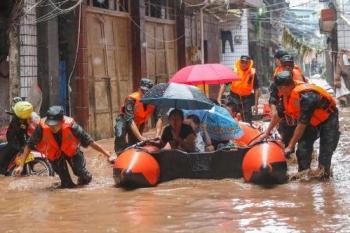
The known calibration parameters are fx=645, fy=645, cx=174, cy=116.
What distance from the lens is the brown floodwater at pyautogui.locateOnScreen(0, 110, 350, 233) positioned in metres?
5.73

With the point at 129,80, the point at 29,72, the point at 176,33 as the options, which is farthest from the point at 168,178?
the point at 176,33

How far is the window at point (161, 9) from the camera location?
17597 millimetres

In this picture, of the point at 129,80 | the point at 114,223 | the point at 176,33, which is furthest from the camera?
the point at 176,33

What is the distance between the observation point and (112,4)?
1554 cm

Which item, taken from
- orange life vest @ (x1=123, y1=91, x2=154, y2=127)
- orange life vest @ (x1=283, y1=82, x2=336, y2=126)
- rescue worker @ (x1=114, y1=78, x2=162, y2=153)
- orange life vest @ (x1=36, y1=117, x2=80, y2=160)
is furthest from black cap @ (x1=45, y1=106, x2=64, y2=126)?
orange life vest @ (x1=283, y1=82, x2=336, y2=126)

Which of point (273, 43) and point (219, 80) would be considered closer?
point (219, 80)

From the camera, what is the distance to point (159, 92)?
8445 mm

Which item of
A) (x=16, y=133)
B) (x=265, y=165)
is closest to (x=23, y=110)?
(x=16, y=133)

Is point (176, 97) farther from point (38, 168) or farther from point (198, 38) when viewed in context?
point (198, 38)

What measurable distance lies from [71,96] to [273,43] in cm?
3153

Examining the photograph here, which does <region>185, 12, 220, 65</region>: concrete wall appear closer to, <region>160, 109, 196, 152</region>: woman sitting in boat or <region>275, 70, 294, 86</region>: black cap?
<region>160, 109, 196, 152</region>: woman sitting in boat

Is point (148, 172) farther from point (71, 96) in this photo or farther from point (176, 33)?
point (176, 33)

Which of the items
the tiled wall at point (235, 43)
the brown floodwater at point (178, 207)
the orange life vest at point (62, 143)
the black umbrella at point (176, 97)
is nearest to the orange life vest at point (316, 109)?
the brown floodwater at point (178, 207)

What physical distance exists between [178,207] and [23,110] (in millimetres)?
3305
